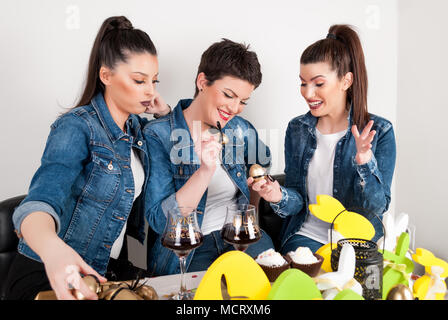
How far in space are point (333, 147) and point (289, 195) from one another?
32 centimetres

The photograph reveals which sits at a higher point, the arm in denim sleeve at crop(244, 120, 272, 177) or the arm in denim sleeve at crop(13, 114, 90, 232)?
the arm in denim sleeve at crop(13, 114, 90, 232)

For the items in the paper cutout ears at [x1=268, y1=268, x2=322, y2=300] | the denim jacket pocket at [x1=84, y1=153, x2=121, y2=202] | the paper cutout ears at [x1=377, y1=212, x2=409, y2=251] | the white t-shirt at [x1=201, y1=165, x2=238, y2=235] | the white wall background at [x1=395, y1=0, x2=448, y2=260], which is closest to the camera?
the paper cutout ears at [x1=268, y1=268, x2=322, y2=300]

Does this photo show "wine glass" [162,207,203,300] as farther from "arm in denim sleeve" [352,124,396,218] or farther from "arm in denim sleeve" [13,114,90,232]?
"arm in denim sleeve" [352,124,396,218]

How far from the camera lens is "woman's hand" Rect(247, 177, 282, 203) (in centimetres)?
153

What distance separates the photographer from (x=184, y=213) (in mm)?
1052

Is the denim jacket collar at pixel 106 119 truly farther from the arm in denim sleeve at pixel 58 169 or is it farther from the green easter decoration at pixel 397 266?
the green easter decoration at pixel 397 266

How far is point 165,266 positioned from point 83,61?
1086 millimetres

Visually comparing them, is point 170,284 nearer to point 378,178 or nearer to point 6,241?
point 6,241

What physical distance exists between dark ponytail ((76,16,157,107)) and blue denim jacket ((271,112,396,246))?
2.67ft

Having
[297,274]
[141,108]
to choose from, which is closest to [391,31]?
[141,108]

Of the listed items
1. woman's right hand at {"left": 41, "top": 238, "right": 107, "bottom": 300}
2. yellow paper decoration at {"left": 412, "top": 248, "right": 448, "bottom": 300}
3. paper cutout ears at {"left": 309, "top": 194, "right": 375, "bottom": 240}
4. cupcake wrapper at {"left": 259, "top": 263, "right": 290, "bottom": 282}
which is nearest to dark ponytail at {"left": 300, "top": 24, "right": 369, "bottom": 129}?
paper cutout ears at {"left": 309, "top": 194, "right": 375, "bottom": 240}

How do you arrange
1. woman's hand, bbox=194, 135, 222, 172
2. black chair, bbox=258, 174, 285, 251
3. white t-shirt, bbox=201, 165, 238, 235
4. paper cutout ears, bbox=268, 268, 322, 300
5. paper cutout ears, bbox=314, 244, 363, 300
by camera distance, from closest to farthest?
paper cutout ears, bbox=268, 268, 322, 300 < paper cutout ears, bbox=314, 244, 363, 300 < woman's hand, bbox=194, 135, 222, 172 < white t-shirt, bbox=201, 165, 238, 235 < black chair, bbox=258, 174, 285, 251

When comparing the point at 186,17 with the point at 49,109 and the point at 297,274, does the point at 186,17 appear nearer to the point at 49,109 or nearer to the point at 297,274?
the point at 49,109

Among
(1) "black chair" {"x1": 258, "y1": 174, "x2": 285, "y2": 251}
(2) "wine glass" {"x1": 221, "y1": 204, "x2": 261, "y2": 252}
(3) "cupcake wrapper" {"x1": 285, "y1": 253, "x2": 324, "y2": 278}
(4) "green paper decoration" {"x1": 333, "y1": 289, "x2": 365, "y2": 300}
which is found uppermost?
(2) "wine glass" {"x1": 221, "y1": 204, "x2": 261, "y2": 252}
